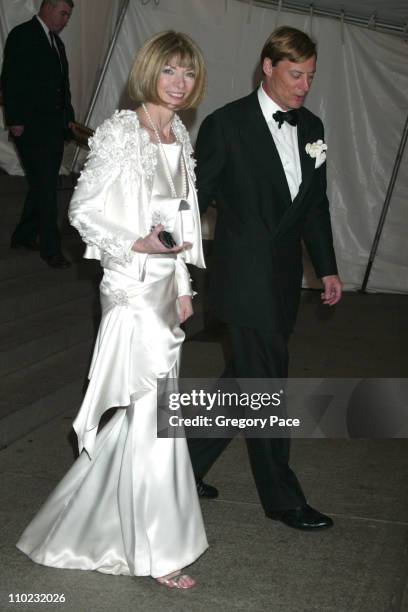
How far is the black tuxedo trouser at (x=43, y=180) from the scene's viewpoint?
7.30m

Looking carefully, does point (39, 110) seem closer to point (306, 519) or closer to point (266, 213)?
point (266, 213)

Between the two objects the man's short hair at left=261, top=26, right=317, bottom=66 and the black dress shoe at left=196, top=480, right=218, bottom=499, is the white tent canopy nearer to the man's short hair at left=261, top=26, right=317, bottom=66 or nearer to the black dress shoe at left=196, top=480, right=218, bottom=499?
the man's short hair at left=261, top=26, right=317, bottom=66

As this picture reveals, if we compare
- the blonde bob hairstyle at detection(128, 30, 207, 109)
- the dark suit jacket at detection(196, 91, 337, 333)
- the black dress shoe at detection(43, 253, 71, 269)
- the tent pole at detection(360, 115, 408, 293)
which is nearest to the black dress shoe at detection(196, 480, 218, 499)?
the dark suit jacket at detection(196, 91, 337, 333)

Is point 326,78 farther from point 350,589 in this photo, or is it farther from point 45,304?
point 350,589

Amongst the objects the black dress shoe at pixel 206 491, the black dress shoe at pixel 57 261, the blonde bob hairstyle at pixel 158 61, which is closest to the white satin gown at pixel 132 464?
the blonde bob hairstyle at pixel 158 61

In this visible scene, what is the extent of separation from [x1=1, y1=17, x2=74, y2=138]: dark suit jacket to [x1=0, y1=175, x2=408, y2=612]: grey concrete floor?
2.10 metres

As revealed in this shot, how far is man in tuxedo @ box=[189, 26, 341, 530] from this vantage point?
390 centimetres

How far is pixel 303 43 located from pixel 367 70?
6362 millimetres

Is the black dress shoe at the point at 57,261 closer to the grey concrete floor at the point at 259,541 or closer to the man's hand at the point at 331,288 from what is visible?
the grey concrete floor at the point at 259,541

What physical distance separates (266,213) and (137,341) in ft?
2.85

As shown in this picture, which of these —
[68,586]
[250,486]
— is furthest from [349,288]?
[68,586]

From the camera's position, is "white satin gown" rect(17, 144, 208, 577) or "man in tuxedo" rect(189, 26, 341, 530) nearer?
"white satin gown" rect(17, 144, 208, 577)

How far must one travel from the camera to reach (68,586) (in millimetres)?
3312

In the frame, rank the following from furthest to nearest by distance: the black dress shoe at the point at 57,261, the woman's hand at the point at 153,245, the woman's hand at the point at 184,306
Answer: the black dress shoe at the point at 57,261
the woman's hand at the point at 184,306
the woman's hand at the point at 153,245
